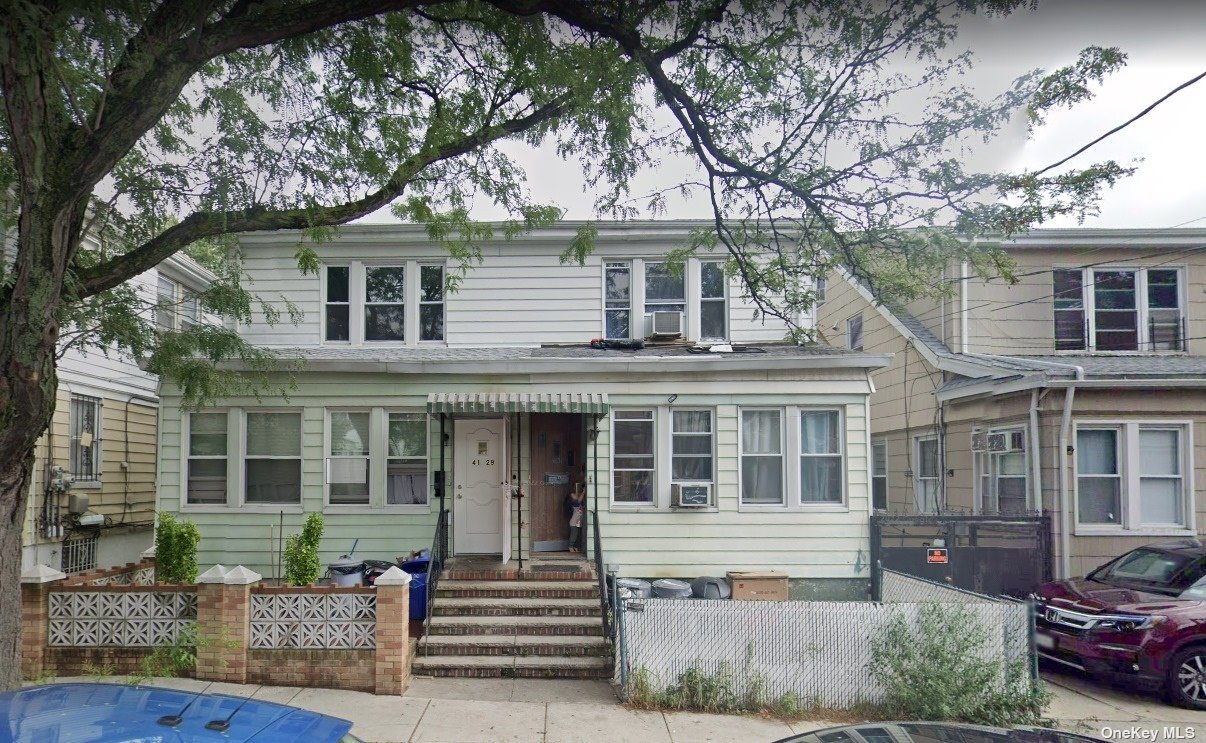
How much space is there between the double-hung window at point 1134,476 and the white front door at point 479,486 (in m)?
8.95

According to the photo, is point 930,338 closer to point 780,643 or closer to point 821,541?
point 821,541

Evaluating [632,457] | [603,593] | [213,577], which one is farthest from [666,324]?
[213,577]

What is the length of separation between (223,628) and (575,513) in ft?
17.2

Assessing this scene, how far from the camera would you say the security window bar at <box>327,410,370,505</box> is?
494 inches

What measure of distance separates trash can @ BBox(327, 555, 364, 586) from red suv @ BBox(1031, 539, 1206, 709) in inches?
324

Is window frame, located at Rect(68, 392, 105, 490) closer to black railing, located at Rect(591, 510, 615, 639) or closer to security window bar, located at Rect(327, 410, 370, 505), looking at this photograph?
security window bar, located at Rect(327, 410, 370, 505)

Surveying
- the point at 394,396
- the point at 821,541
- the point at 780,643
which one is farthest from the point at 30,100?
the point at 821,541

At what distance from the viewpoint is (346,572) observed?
11180 millimetres

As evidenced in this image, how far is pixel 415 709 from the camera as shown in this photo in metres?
7.99

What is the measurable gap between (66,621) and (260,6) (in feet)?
21.6

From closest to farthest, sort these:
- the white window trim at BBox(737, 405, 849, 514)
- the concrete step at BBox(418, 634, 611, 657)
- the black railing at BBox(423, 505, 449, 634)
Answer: the concrete step at BBox(418, 634, 611, 657) < the black railing at BBox(423, 505, 449, 634) < the white window trim at BBox(737, 405, 849, 514)

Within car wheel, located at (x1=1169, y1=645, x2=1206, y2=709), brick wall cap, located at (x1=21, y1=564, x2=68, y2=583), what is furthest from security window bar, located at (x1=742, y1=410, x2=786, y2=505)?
brick wall cap, located at (x1=21, y1=564, x2=68, y2=583)

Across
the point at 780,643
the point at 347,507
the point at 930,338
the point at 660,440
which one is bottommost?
the point at 780,643

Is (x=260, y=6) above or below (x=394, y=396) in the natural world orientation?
above
